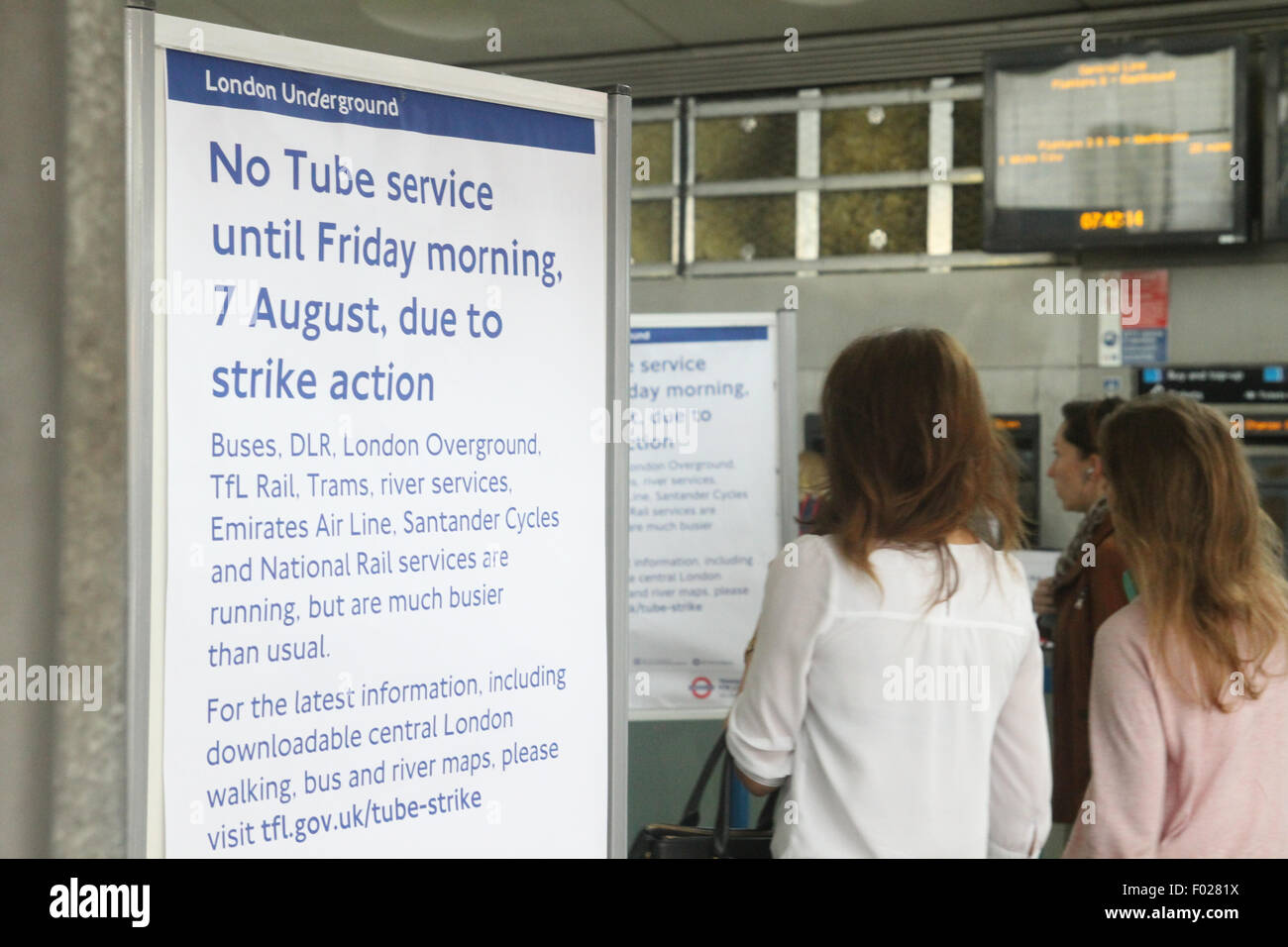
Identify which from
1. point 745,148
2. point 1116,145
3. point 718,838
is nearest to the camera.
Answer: point 718,838

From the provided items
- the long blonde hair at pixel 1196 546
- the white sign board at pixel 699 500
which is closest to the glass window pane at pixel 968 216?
the white sign board at pixel 699 500

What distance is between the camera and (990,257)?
20.1 ft

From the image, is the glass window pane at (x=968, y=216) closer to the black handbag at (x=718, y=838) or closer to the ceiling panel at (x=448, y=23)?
the ceiling panel at (x=448, y=23)

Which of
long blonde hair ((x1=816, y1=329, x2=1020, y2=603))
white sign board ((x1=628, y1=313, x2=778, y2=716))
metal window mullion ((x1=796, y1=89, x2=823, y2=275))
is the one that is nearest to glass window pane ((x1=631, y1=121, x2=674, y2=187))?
metal window mullion ((x1=796, y1=89, x2=823, y2=275))

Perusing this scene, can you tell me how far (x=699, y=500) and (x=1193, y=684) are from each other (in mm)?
2282

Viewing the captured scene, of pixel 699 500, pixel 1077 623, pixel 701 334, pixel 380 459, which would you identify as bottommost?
pixel 1077 623

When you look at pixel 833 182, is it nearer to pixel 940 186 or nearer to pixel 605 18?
pixel 940 186

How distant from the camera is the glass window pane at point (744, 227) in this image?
6484 millimetres

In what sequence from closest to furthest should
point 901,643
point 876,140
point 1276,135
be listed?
point 901,643
point 1276,135
point 876,140

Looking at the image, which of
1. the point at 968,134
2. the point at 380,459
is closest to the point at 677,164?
the point at 968,134

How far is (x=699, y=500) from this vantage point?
397 cm

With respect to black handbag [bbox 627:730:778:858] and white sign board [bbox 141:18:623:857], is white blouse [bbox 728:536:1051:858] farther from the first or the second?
white sign board [bbox 141:18:623:857]
